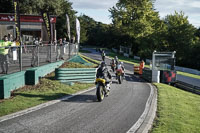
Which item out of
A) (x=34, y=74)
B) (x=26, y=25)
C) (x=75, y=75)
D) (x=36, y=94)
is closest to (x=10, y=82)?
(x=36, y=94)

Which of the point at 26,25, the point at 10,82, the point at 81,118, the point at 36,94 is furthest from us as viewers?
the point at 26,25

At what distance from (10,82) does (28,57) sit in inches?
103

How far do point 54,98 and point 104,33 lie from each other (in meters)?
84.1

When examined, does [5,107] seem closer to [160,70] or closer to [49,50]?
[49,50]

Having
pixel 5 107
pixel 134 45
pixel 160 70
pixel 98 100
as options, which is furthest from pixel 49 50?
pixel 134 45

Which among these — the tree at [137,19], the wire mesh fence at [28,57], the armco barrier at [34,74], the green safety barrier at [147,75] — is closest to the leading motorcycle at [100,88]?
the armco barrier at [34,74]

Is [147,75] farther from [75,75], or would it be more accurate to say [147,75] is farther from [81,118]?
[81,118]

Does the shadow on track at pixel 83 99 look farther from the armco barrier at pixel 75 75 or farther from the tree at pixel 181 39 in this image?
the tree at pixel 181 39

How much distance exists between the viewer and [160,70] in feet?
68.6

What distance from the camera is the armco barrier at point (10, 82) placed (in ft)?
30.8

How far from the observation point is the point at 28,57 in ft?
40.7

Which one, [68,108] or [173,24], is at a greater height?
[173,24]

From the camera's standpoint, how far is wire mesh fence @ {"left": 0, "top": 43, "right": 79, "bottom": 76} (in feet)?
A: 34.1

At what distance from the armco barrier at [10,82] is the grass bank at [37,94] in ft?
0.79
